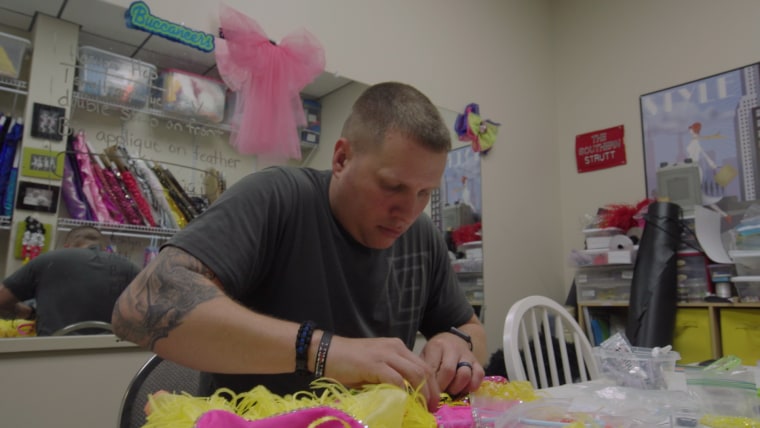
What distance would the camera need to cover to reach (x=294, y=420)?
1.55ft

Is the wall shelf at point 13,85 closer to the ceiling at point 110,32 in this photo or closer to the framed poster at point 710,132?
the ceiling at point 110,32

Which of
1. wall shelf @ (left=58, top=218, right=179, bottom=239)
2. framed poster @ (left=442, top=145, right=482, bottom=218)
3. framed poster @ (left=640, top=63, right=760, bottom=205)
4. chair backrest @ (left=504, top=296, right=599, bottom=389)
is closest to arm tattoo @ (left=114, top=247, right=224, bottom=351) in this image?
chair backrest @ (left=504, top=296, right=599, bottom=389)

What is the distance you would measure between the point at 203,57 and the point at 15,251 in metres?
0.97

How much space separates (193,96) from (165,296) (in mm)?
1404

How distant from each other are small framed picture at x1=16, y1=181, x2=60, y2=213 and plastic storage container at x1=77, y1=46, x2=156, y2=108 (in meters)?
0.37

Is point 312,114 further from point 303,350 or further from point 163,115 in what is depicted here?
point 303,350

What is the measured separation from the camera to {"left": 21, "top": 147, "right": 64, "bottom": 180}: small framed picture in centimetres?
→ 163

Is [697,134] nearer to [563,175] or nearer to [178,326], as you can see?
[563,175]

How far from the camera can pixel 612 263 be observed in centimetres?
282

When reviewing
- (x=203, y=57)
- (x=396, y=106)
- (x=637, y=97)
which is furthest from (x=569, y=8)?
(x=396, y=106)

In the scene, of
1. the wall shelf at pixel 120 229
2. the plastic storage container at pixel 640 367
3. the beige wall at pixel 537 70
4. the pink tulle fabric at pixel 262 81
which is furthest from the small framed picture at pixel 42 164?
the plastic storage container at pixel 640 367

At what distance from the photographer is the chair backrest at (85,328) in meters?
1.59

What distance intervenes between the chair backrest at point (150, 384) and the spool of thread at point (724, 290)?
2.49 m

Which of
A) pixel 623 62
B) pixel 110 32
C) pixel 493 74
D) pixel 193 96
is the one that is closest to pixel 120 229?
pixel 193 96
